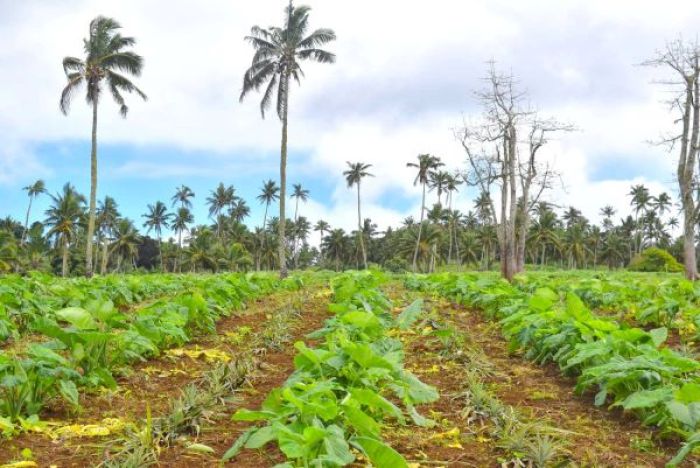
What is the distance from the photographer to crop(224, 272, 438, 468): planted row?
2336mm

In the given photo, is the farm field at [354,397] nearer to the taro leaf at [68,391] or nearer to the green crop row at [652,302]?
the taro leaf at [68,391]

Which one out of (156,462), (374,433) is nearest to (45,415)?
(156,462)

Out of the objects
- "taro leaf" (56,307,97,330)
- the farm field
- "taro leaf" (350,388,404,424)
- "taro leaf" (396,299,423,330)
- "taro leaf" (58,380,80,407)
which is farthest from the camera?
"taro leaf" (396,299,423,330)

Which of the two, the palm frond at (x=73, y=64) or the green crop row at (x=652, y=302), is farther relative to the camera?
the palm frond at (x=73, y=64)

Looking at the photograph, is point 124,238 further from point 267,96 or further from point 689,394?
point 689,394

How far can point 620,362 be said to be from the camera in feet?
12.2

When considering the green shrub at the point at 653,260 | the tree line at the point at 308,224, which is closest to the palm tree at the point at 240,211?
the tree line at the point at 308,224

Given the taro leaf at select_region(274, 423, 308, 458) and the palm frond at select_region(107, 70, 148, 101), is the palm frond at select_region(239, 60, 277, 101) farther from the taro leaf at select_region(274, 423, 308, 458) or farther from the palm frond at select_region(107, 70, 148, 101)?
the taro leaf at select_region(274, 423, 308, 458)

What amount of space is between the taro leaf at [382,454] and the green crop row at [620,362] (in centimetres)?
137

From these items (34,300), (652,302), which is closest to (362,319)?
(652,302)

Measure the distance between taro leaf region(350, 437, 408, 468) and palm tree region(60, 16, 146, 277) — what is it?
76.0 ft

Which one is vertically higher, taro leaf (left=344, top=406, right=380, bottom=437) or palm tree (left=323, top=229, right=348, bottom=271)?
palm tree (left=323, top=229, right=348, bottom=271)

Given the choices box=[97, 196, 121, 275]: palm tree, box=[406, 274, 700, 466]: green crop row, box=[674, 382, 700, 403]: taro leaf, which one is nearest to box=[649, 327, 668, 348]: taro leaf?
box=[406, 274, 700, 466]: green crop row

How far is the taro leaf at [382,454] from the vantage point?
2334mm
